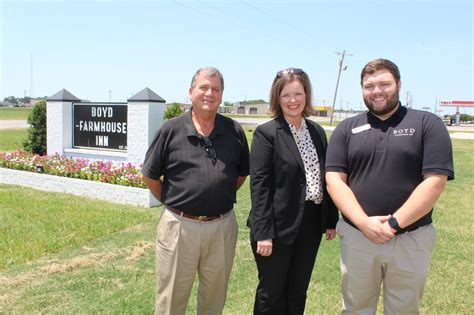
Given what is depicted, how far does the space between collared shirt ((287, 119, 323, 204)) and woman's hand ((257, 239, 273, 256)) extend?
39cm

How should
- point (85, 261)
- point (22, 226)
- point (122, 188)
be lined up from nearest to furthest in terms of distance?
point (85, 261) → point (22, 226) → point (122, 188)

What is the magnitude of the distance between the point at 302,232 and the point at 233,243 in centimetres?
52

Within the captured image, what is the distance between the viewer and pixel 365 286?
2725mm

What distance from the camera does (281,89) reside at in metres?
2.89

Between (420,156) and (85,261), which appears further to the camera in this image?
(85,261)

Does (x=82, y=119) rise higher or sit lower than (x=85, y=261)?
higher

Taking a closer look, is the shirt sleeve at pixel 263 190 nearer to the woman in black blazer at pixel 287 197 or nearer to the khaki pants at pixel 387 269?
the woman in black blazer at pixel 287 197

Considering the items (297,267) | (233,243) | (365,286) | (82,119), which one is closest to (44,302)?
(233,243)

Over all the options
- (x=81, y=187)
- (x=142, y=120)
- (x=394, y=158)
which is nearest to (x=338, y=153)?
(x=394, y=158)

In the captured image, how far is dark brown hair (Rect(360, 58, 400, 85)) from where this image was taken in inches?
104

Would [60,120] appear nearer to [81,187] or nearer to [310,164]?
[81,187]

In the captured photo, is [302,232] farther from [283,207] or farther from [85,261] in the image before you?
[85,261]

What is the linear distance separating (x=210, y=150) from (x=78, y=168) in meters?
6.95

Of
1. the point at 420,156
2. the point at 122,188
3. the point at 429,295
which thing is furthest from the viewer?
the point at 122,188
